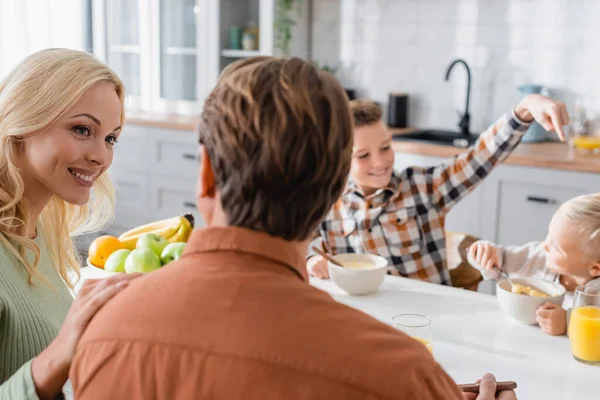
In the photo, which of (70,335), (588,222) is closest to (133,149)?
(588,222)

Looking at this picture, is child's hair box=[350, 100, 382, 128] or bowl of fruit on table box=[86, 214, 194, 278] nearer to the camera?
bowl of fruit on table box=[86, 214, 194, 278]

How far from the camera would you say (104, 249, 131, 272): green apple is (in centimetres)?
193

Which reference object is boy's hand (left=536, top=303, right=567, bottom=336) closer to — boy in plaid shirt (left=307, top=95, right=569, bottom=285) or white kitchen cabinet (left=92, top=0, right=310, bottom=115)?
boy in plaid shirt (left=307, top=95, right=569, bottom=285)

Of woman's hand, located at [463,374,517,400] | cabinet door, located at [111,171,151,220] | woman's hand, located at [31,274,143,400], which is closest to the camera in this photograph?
woman's hand, located at [31,274,143,400]

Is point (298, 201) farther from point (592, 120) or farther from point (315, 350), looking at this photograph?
point (592, 120)

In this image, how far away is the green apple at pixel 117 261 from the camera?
6.35ft

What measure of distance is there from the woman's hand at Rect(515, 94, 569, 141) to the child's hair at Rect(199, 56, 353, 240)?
1.22 m

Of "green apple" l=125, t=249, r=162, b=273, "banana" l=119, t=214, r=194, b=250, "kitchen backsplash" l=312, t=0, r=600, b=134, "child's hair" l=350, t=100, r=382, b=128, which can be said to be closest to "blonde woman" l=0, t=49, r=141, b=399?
"green apple" l=125, t=249, r=162, b=273

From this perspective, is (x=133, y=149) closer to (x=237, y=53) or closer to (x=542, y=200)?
(x=237, y=53)

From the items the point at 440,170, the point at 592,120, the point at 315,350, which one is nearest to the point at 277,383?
the point at 315,350

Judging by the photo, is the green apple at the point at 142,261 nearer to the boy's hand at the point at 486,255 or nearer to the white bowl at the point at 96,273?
the white bowl at the point at 96,273

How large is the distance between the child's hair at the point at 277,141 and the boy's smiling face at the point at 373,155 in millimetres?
1419

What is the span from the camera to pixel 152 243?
198 cm

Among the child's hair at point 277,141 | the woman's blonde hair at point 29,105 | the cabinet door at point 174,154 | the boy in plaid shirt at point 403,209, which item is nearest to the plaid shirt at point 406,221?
the boy in plaid shirt at point 403,209
